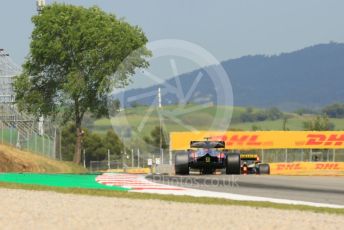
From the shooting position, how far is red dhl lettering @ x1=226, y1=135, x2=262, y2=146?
6844 cm

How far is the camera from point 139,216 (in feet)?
42.9

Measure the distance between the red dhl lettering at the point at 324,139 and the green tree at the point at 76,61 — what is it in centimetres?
2449

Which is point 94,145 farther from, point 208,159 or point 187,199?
point 187,199

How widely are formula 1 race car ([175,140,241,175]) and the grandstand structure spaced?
668 inches

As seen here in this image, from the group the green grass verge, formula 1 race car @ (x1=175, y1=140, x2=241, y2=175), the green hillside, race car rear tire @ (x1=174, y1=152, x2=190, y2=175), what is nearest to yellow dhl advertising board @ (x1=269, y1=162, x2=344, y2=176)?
the green hillside

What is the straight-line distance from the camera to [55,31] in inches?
1934

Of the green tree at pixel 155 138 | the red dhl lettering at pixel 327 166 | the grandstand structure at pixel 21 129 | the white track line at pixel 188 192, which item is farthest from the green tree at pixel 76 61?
the green tree at pixel 155 138

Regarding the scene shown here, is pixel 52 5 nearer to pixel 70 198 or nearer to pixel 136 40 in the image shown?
pixel 136 40

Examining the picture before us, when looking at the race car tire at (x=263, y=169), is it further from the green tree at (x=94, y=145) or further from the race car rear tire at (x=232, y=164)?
the green tree at (x=94, y=145)

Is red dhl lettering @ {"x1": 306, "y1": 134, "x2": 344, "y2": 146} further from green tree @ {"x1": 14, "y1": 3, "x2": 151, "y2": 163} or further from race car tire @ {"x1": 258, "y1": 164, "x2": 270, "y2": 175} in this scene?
race car tire @ {"x1": 258, "y1": 164, "x2": 270, "y2": 175}

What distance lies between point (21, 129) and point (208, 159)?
27741mm

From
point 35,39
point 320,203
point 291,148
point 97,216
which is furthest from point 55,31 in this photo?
point 97,216

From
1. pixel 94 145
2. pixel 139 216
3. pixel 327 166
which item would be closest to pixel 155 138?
pixel 94 145

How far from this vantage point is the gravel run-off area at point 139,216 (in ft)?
39.3
